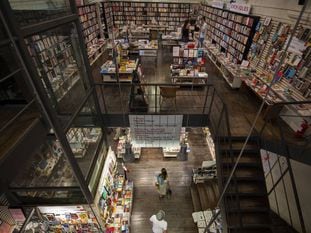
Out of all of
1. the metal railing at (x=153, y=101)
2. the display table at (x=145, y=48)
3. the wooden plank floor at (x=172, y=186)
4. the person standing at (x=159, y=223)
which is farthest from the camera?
the display table at (x=145, y=48)

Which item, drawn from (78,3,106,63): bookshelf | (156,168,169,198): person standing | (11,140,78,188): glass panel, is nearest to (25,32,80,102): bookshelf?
(11,140,78,188): glass panel

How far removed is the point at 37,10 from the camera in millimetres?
2893

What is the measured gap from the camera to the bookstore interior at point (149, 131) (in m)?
2.72

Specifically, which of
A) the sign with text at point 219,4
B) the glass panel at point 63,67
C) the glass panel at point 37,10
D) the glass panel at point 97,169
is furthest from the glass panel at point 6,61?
the sign with text at point 219,4

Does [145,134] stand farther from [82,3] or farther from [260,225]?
[82,3]

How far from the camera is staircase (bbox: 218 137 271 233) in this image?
12.3ft

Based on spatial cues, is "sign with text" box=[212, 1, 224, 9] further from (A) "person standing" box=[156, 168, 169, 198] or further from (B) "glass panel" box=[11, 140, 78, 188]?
(B) "glass panel" box=[11, 140, 78, 188]

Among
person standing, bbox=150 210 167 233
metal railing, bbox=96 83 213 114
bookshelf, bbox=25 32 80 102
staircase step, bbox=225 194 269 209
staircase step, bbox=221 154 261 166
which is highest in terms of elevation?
bookshelf, bbox=25 32 80 102

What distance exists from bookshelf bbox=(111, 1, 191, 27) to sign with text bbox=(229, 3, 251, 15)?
24.8 feet

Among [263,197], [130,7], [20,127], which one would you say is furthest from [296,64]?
[130,7]

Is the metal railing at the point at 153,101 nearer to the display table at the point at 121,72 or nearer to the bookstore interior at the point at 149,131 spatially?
the bookstore interior at the point at 149,131

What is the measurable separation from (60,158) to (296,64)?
20.8ft

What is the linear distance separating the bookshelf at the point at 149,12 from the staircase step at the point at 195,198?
13.9 m

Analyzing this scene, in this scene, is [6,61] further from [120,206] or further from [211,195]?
[211,195]
